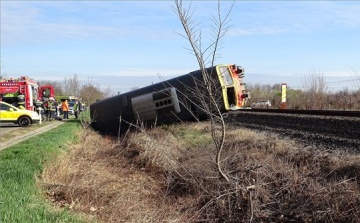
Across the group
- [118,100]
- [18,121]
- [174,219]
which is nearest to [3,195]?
[174,219]

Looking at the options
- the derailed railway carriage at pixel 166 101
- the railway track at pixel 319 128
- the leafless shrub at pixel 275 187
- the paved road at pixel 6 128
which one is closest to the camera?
the leafless shrub at pixel 275 187

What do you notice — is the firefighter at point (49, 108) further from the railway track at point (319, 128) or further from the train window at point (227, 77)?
the railway track at point (319, 128)

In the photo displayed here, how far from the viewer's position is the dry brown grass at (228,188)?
6.43 m

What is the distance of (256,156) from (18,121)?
17.8 meters

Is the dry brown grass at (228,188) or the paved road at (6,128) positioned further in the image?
the paved road at (6,128)

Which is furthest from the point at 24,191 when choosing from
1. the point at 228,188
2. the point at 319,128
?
the point at 319,128

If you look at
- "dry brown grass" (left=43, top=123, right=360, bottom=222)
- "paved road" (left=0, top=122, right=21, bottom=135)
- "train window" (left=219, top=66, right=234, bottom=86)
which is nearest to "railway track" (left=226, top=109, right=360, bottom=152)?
"dry brown grass" (left=43, top=123, right=360, bottom=222)

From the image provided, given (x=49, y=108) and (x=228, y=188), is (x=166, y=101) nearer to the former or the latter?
(x=228, y=188)

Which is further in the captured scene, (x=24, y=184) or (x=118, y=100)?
(x=118, y=100)

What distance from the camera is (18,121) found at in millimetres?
22766

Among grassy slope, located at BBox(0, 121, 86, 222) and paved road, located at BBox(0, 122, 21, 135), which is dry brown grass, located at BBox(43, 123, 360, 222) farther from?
paved road, located at BBox(0, 122, 21, 135)

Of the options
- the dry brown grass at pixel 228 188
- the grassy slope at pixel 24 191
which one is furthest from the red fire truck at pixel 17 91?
the dry brown grass at pixel 228 188

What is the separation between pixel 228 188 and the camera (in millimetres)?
6914

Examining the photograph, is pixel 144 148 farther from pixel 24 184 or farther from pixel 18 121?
pixel 18 121
